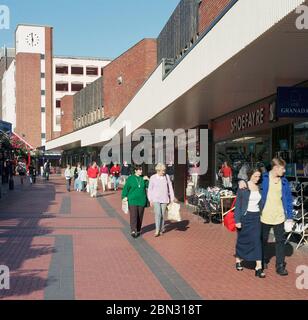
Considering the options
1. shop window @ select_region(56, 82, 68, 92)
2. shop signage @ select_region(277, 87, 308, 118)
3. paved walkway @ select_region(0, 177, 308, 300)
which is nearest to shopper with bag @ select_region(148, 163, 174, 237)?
paved walkway @ select_region(0, 177, 308, 300)

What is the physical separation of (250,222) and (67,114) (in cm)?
6352

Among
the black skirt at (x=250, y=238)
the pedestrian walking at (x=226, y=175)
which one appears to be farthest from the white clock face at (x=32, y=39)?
the black skirt at (x=250, y=238)

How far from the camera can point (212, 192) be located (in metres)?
14.3

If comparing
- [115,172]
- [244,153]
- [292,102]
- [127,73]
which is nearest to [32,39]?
[127,73]

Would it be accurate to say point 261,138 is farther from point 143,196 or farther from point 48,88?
point 48,88

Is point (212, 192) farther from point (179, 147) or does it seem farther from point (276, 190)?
point (179, 147)

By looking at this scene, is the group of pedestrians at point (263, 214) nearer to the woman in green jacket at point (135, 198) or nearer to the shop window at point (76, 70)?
the woman in green jacket at point (135, 198)

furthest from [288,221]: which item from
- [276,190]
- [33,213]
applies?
[33,213]

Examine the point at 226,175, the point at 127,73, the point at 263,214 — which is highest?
the point at 127,73

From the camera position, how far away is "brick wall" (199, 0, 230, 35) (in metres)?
13.9

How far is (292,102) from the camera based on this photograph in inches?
403

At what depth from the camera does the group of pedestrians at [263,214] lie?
24.7ft

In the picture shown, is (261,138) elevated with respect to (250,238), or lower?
elevated
